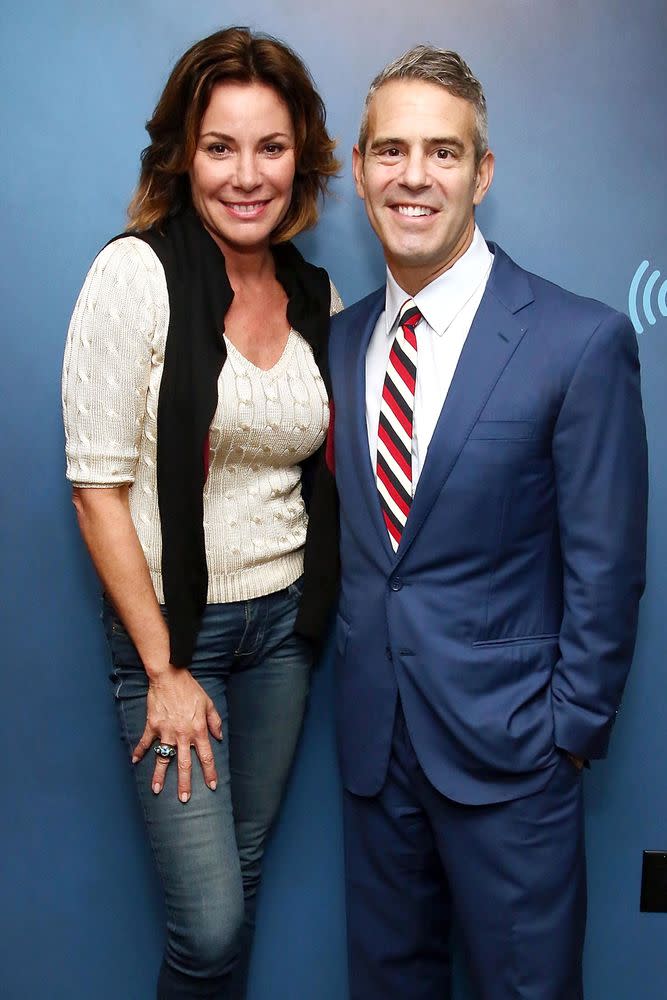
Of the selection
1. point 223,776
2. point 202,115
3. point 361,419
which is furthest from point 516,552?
point 202,115

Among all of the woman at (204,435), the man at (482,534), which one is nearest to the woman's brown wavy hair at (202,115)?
the woman at (204,435)

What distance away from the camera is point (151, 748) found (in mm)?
1786

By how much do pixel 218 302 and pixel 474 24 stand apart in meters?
0.78

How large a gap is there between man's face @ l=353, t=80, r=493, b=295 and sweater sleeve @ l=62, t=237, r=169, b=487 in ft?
1.27

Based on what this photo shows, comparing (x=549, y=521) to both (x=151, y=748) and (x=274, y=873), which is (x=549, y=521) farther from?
(x=274, y=873)

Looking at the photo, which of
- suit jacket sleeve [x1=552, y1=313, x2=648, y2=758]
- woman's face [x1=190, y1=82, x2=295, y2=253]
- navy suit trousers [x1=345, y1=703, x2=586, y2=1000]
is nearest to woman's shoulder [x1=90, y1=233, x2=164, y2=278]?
woman's face [x1=190, y1=82, x2=295, y2=253]

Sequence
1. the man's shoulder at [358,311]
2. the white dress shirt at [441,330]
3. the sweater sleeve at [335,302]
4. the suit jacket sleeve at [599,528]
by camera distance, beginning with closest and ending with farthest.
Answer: the suit jacket sleeve at [599,528] → the white dress shirt at [441,330] → the man's shoulder at [358,311] → the sweater sleeve at [335,302]

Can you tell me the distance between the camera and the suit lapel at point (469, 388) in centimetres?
162

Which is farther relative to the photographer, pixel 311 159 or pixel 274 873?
pixel 274 873

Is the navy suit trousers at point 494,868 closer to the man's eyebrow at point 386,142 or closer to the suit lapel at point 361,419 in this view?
the suit lapel at point 361,419

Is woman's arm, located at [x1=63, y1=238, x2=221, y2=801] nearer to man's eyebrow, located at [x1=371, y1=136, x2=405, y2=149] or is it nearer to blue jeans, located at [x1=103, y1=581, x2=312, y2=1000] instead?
blue jeans, located at [x1=103, y1=581, x2=312, y2=1000]

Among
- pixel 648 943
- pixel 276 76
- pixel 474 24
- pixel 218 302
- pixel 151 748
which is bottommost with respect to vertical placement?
pixel 648 943

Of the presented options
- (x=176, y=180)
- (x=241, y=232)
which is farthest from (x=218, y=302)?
(x=176, y=180)

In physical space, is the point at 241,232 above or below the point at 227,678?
above
